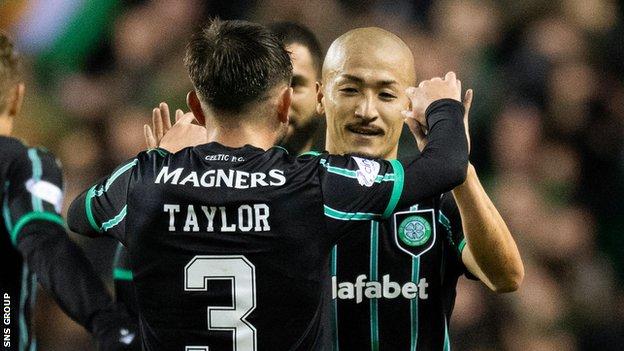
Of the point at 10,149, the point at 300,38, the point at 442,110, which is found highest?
the point at 300,38

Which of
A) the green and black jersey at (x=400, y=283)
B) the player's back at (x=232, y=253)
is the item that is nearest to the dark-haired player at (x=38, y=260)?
the player's back at (x=232, y=253)

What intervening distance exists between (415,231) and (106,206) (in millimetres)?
982

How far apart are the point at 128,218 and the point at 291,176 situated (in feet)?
1.28

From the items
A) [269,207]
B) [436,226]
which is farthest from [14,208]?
[436,226]

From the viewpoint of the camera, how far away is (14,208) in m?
2.81

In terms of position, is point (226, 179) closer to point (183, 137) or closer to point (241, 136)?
point (241, 136)

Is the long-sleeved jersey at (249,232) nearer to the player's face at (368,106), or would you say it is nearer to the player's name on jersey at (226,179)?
the player's name on jersey at (226,179)

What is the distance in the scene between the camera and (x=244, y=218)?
2160 mm

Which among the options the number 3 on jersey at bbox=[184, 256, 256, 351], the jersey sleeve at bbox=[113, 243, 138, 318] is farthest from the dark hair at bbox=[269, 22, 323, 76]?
the number 3 on jersey at bbox=[184, 256, 256, 351]

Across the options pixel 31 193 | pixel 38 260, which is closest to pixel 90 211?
pixel 38 260

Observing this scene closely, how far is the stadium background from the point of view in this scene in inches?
201

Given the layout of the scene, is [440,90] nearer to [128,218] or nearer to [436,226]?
[436,226]

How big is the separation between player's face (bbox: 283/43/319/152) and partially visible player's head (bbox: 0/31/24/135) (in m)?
0.97

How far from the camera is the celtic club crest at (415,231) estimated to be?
9.23 ft
